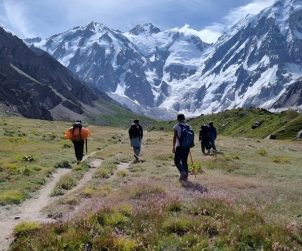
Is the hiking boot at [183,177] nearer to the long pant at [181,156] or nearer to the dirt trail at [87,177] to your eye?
the long pant at [181,156]

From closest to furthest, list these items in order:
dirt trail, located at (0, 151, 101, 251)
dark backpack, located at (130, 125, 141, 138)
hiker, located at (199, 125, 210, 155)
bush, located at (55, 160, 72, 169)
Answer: dirt trail, located at (0, 151, 101, 251) < bush, located at (55, 160, 72, 169) < dark backpack, located at (130, 125, 141, 138) < hiker, located at (199, 125, 210, 155)

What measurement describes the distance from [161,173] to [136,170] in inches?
107

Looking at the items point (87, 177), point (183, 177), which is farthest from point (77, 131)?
point (183, 177)

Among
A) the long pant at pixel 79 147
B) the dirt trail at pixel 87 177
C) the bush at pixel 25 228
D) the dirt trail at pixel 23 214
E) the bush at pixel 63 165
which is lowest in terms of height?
the dirt trail at pixel 23 214

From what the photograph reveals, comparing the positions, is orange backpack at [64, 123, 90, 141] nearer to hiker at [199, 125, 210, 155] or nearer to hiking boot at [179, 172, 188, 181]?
hiking boot at [179, 172, 188, 181]

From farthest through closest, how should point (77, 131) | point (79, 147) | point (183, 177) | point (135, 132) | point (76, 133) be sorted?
point (135, 132) < point (79, 147) < point (77, 131) < point (76, 133) < point (183, 177)

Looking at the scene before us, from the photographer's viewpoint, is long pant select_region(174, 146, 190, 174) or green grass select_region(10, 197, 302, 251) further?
long pant select_region(174, 146, 190, 174)

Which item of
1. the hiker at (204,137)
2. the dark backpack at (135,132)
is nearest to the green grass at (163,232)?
the dark backpack at (135,132)

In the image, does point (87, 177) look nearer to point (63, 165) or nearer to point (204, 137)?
point (63, 165)

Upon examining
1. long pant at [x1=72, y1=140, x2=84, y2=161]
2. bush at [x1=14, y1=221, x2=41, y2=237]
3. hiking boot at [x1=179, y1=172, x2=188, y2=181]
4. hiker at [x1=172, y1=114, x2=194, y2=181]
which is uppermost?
hiker at [x1=172, y1=114, x2=194, y2=181]

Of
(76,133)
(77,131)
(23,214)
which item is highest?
(77,131)

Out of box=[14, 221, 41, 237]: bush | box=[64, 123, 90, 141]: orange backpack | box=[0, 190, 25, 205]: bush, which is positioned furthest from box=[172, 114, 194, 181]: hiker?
box=[64, 123, 90, 141]: orange backpack

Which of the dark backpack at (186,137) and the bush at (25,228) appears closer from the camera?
the bush at (25,228)

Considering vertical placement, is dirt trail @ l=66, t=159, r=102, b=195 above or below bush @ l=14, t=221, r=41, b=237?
above
